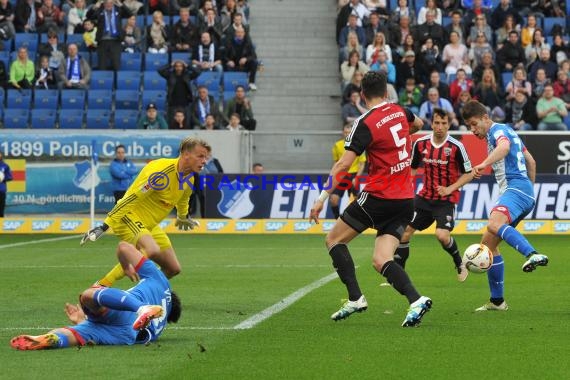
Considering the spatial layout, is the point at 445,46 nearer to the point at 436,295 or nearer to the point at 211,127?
the point at 211,127

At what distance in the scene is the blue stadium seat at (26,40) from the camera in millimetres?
31641

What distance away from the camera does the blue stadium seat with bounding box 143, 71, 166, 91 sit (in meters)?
30.3

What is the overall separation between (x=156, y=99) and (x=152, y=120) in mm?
1586

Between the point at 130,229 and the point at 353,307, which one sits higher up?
the point at 130,229

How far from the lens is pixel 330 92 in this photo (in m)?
31.5

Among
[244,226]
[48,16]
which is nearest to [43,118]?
[48,16]

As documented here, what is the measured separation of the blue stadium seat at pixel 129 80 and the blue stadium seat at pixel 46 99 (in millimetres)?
1576

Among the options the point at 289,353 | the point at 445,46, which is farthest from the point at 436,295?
the point at 445,46

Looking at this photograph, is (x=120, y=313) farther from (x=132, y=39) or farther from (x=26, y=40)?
(x=26, y=40)

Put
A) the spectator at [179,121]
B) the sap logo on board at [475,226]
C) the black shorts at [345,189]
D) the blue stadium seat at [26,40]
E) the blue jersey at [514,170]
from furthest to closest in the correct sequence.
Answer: the blue stadium seat at [26,40], the spectator at [179,121], the sap logo on board at [475,226], the black shorts at [345,189], the blue jersey at [514,170]

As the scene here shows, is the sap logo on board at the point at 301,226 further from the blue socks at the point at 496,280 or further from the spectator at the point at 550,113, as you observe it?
the blue socks at the point at 496,280

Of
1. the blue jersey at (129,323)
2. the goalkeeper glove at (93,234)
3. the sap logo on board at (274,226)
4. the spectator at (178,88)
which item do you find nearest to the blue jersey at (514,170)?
the goalkeeper glove at (93,234)

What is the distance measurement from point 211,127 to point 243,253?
24.6ft

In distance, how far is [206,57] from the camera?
30.7 meters
